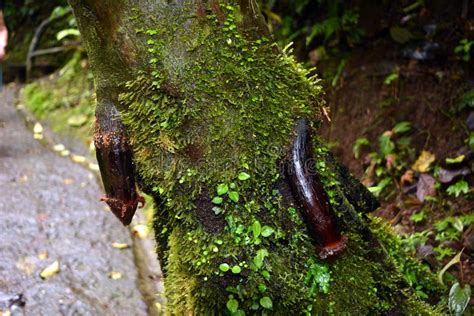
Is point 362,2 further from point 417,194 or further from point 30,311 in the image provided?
point 30,311

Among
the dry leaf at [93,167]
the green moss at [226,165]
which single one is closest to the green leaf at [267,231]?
the green moss at [226,165]

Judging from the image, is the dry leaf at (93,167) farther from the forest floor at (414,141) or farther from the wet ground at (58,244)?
the forest floor at (414,141)

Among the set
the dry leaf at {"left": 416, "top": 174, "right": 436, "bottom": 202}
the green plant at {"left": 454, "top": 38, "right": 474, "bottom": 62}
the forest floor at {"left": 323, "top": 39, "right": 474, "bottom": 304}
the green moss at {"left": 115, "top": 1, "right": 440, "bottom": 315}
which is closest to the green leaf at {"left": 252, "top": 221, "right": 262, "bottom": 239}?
the green moss at {"left": 115, "top": 1, "right": 440, "bottom": 315}

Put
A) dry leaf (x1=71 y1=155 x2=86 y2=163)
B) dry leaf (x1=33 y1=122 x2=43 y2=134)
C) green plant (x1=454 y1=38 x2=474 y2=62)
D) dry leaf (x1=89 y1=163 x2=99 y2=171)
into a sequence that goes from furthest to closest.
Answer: dry leaf (x1=33 y1=122 x2=43 y2=134) → dry leaf (x1=71 y1=155 x2=86 y2=163) → dry leaf (x1=89 y1=163 x2=99 y2=171) → green plant (x1=454 y1=38 x2=474 y2=62)

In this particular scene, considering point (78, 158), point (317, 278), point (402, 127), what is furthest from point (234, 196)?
point (78, 158)

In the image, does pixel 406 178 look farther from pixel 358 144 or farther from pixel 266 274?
pixel 266 274

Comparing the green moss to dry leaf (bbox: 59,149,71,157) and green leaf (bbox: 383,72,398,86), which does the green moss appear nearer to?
green leaf (bbox: 383,72,398,86)
